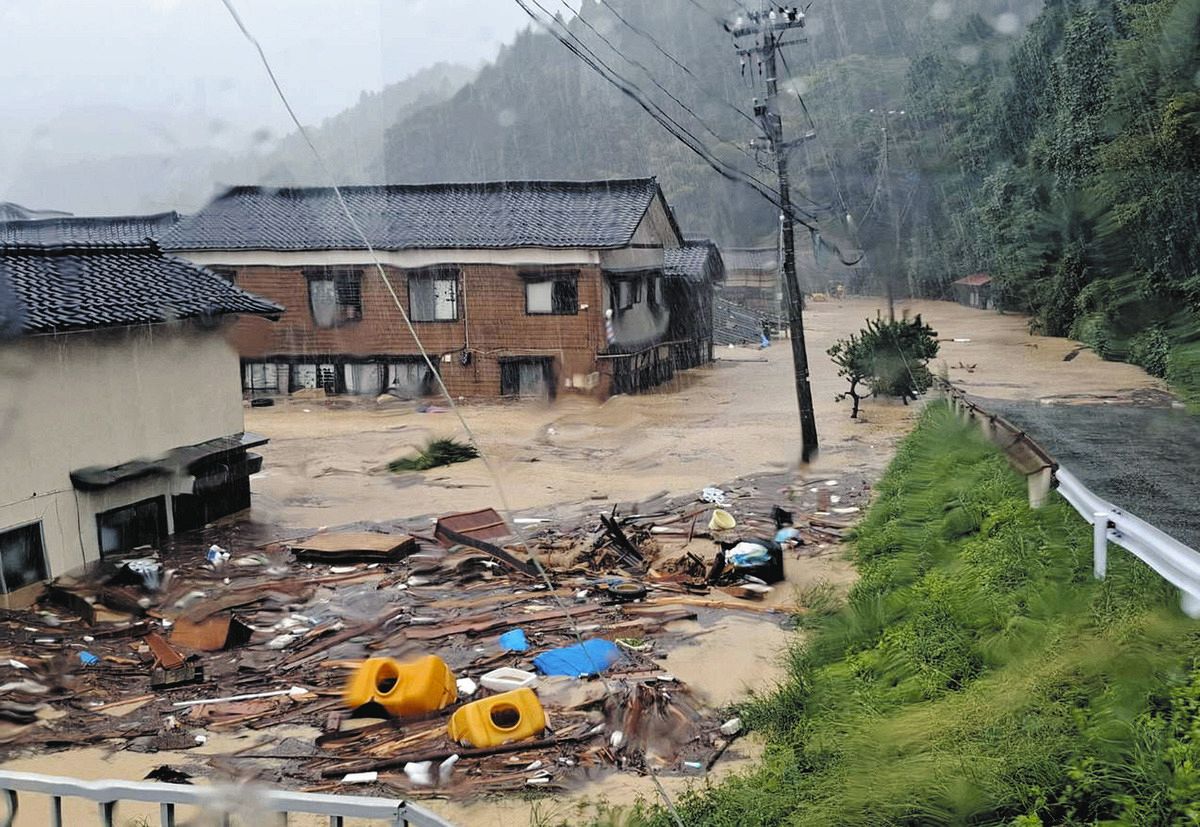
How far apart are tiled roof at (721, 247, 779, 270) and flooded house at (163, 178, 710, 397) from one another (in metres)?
12.0

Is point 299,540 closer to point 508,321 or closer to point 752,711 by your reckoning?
point 752,711

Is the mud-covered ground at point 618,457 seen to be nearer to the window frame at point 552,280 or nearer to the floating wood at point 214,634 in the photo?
the floating wood at point 214,634

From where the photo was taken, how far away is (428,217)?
70.8ft

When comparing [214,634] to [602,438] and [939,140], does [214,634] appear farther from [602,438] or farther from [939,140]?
[939,140]

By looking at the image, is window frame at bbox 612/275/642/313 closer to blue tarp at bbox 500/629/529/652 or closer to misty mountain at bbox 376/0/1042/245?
misty mountain at bbox 376/0/1042/245

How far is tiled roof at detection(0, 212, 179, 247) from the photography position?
21755 mm

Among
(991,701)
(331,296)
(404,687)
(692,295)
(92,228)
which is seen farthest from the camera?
(692,295)

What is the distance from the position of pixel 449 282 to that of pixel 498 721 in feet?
52.8

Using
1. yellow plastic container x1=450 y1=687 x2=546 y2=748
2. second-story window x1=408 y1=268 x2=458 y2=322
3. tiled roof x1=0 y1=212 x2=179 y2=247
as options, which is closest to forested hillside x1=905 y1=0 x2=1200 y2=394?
yellow plastic container x1=450 y1=687 x2=546 y2=748

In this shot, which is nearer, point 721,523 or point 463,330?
point 721,523

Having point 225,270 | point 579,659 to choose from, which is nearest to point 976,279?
point 225,270

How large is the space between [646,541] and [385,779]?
4.98 m

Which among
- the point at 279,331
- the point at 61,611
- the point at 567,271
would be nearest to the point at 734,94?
the point at 567,271

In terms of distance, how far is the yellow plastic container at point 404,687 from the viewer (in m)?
5.84
